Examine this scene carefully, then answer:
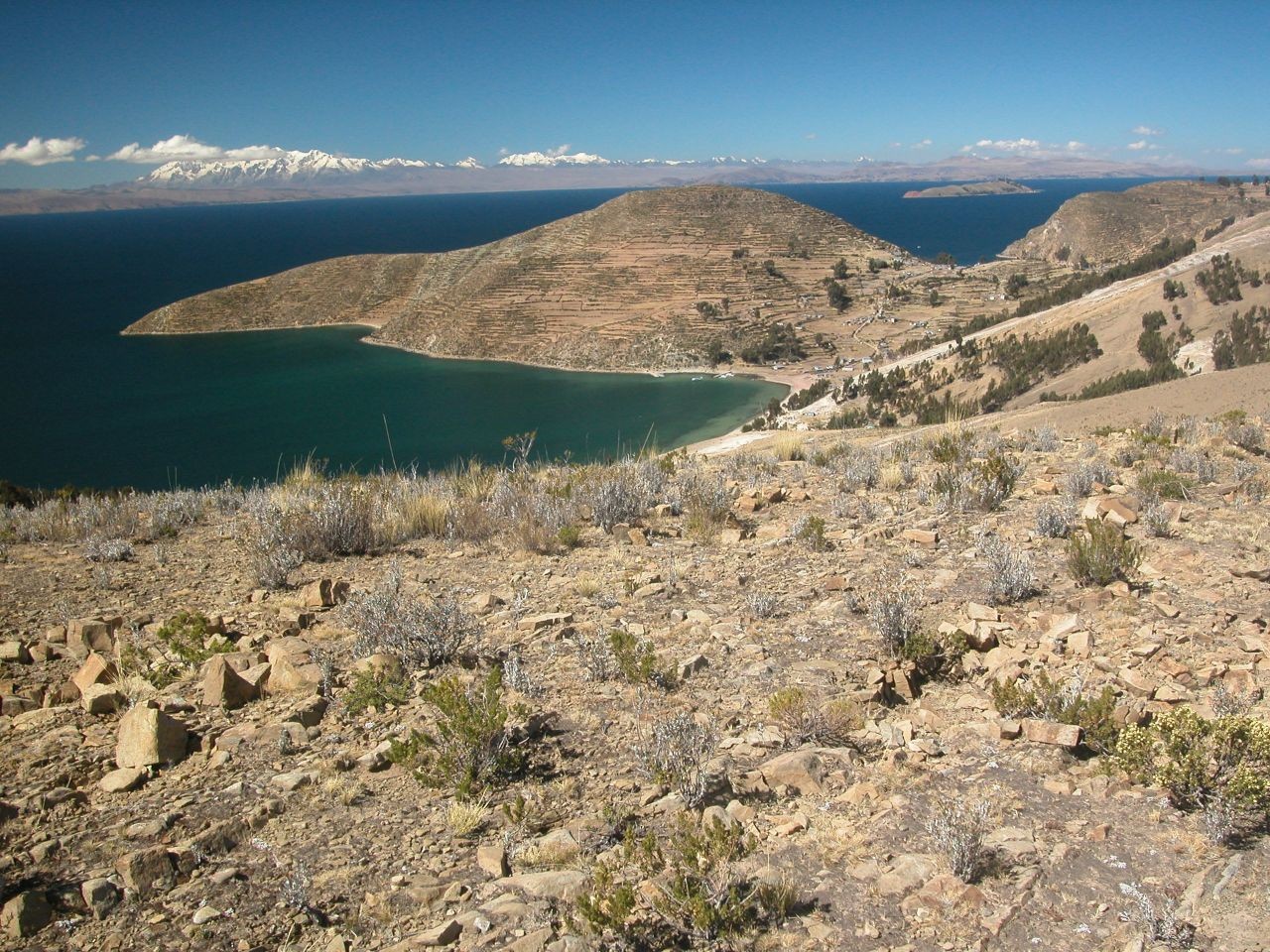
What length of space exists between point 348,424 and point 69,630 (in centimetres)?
3883

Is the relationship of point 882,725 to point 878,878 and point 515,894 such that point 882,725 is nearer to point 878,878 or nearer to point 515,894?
point 878,878

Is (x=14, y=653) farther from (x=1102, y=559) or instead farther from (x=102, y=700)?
(x=1102, y=559)

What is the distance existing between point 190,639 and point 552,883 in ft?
9.72

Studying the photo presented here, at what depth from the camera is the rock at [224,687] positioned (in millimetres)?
3848

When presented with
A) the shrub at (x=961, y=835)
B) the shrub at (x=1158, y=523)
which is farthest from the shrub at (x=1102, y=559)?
the shrub at (x=961, y=835)

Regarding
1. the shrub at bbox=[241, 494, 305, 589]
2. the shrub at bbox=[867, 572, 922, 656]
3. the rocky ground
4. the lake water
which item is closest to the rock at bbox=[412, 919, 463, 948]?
the rocky ground

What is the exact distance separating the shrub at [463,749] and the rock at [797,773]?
112 centimetres

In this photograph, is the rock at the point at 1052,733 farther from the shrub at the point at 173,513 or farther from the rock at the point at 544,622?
→ the shrub at the point at 173,513

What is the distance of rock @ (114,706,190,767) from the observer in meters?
3.31

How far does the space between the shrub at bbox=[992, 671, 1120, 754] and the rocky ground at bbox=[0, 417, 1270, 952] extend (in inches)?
1.3

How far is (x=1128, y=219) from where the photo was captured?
268ft

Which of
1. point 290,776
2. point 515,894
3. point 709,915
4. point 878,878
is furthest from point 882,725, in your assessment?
point 290,776

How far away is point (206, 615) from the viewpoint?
15.9 feet

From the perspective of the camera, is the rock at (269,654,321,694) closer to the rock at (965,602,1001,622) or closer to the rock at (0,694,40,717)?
the rock at (0,694,40,717)
